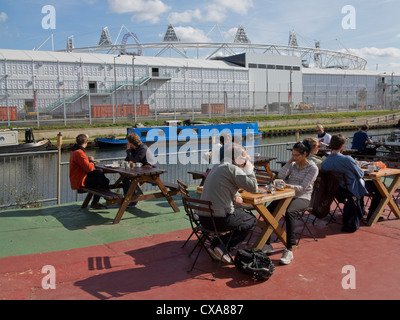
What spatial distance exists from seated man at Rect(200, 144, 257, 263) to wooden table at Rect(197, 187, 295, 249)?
22 centimetres

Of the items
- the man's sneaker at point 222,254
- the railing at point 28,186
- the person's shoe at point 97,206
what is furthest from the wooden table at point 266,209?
the railing at point 28,186

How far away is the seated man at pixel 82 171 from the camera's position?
7.92m

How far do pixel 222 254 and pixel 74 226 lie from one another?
3165mm

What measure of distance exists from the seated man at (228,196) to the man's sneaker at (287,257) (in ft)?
1.91

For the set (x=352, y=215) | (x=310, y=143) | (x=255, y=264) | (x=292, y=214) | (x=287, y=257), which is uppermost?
(x=310, y=143)

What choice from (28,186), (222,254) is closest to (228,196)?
(222,254)

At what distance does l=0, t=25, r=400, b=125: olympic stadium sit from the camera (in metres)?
43.8

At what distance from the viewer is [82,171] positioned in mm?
8125

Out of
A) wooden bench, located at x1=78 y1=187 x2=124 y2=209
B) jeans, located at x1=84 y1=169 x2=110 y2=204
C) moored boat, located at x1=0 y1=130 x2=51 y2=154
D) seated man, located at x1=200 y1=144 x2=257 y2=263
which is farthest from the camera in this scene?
moored boat, located at x1=0 y1=130 x2=51 y2=154

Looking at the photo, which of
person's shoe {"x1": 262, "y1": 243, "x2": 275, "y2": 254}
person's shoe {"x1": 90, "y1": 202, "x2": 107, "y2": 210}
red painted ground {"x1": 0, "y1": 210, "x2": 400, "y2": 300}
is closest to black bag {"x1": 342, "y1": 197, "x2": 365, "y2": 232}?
red painted ground {"x1": 0, "y1": 210, "x2": 400, "y2": 300}

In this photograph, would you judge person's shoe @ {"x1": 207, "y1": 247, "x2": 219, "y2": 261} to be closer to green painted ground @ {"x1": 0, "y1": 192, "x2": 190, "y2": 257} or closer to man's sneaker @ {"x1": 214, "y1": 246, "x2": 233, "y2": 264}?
man's sneaker @ {"x1": 214, "y1": 246, "x2": 233, "y2": 264}

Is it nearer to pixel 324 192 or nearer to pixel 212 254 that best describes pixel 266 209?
pixel 212 254

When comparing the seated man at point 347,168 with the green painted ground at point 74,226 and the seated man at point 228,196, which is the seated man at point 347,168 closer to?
the seated man at point 228,196
